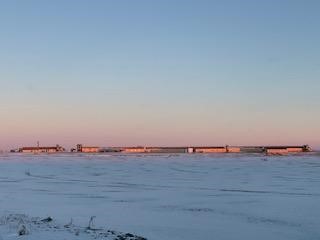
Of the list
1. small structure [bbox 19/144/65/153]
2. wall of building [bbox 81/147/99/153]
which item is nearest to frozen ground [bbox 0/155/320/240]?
wall of building [bbox 81/147/99/153]

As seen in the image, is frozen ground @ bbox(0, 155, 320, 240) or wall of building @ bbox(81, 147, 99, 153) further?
wall of building @ bbox(81, 147, 99, 153)

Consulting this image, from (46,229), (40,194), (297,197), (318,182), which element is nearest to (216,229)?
(46,229)

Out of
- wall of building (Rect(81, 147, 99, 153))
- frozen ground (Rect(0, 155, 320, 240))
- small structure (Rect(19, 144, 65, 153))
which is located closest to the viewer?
frozen ground (Rect(0, 155, 320, 240))

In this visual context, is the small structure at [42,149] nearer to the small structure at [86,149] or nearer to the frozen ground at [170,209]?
the small structure at [86,149]

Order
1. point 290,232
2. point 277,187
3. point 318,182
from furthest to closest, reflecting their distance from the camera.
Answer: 1. point 318,182
2. point 277,187
3. point 290,232

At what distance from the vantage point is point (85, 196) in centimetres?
1941

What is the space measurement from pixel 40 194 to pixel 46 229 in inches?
375

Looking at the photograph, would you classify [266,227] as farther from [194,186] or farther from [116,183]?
[116,183]

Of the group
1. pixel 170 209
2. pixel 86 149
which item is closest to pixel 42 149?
pixel 86 149

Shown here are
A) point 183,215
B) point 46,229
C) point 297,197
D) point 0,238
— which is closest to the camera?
point 0,238

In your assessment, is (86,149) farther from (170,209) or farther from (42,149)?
(170,209)

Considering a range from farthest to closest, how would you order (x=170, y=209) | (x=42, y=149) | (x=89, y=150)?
(x=42, y=149)
(x=89, y=150)
(x=170, y=209)

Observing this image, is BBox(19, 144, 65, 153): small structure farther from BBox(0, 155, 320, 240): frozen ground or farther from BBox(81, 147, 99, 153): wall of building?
BBox(0, 155, 320, 240): frozen ground

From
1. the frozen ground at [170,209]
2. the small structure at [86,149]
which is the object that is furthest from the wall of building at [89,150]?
the frozen ground at [170,209]
